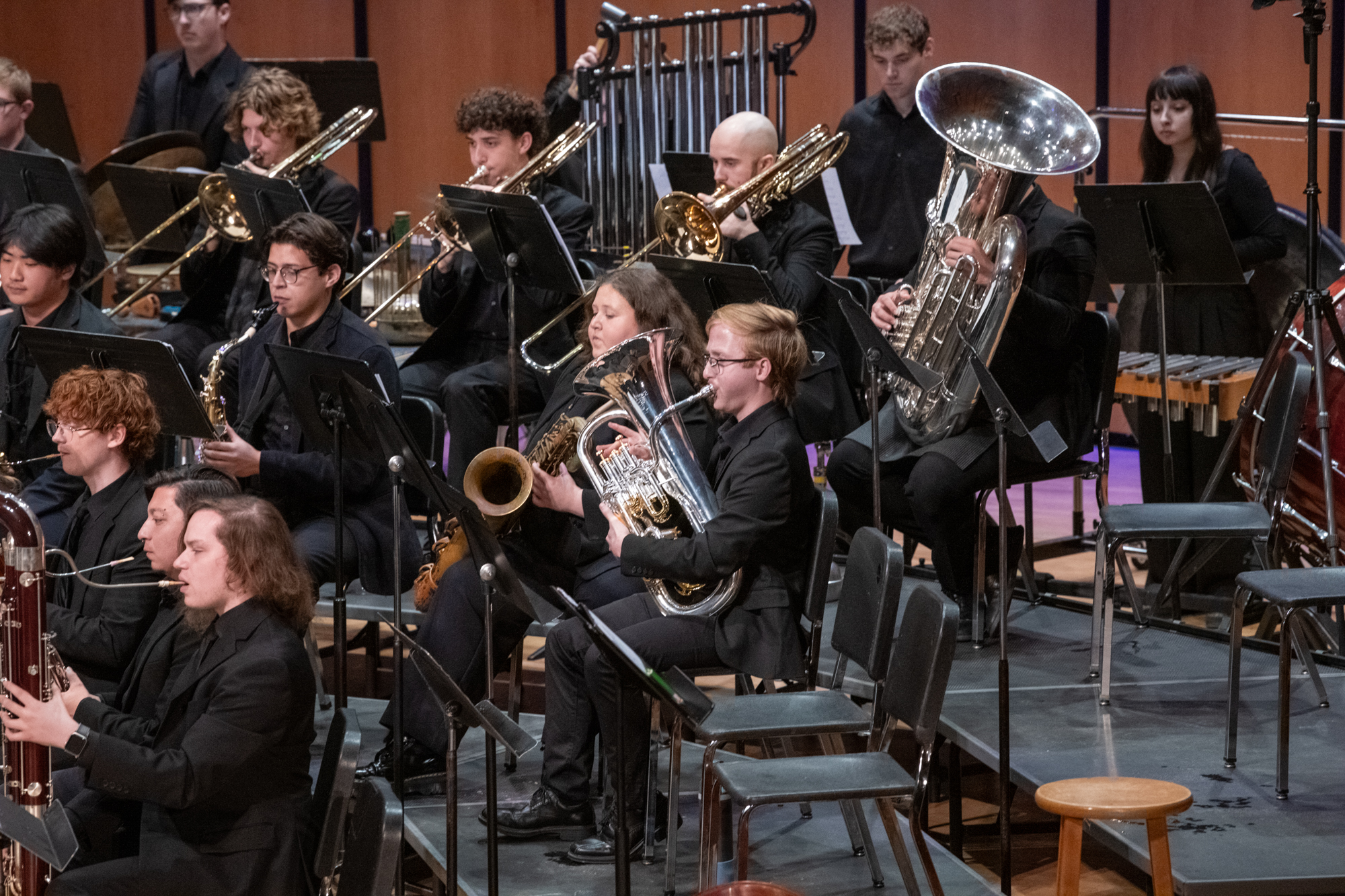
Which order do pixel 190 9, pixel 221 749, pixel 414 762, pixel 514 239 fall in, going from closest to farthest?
pixel 221 749, pixel 414 762, pixel 514 239, pixel 190 9

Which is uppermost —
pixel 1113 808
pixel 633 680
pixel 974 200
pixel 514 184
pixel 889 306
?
pixel 514 184

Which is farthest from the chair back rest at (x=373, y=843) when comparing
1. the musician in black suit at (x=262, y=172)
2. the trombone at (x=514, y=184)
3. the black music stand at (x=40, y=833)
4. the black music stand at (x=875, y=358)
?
A: the musician in black suit at (x=262, y=172)

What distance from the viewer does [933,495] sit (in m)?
4.04

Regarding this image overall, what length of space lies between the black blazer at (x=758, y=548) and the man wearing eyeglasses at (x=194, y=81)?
386cm

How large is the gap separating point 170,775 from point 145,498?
1.06 m

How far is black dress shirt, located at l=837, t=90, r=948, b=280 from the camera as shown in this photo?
18.1 feet

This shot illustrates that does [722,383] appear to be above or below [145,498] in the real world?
above

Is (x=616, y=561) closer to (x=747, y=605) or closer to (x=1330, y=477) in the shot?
(x=747, y=605)

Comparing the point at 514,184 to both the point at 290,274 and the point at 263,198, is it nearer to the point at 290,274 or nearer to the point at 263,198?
the point at 263,198

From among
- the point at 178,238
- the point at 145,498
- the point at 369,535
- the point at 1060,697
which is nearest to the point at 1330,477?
the point at 1060,697

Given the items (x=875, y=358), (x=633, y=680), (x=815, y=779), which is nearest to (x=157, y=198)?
(x=875, y=358)

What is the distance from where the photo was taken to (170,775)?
2.58m

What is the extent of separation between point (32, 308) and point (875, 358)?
8.58 ft

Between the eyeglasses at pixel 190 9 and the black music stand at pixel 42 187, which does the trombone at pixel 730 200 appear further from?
the eyeglasses at pixel 190 9
